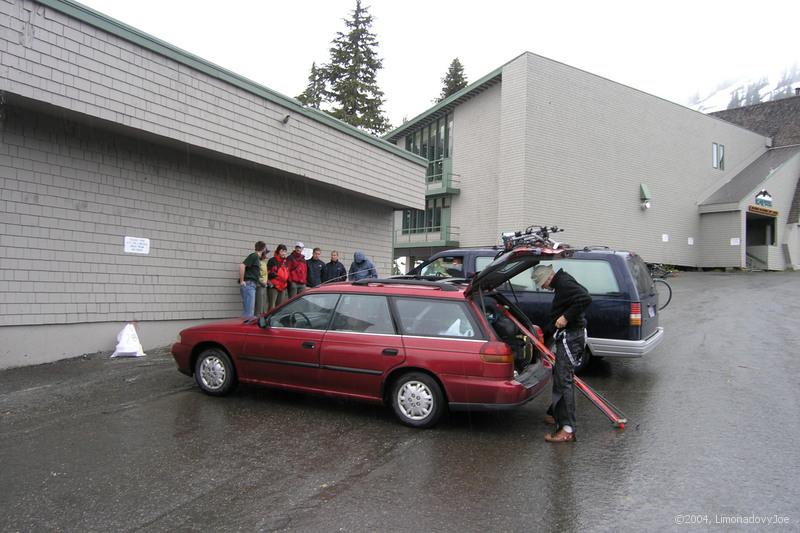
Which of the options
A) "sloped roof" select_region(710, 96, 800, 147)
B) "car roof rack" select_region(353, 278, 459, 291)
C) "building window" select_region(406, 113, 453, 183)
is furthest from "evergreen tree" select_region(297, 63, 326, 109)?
"car roof rack" select_region(353, 278, 459, 291)

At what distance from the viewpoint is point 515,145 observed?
23.0 m

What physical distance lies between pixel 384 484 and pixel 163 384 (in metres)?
4.20

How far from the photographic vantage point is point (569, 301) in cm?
524

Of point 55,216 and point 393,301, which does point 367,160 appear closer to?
point 55,216

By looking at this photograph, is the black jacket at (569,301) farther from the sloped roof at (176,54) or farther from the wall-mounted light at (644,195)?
the wall-mounted light at (644,195)

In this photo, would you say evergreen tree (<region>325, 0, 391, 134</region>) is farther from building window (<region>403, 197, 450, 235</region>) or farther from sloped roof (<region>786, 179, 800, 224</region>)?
sloped roof (<region>786, 179, 800, 224</region>)

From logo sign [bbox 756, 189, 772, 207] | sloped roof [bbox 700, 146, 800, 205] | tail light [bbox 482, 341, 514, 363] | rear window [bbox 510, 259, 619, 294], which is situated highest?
sloped roof [bbox 700, 146, 800, 205]

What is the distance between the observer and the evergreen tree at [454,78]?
47.2 metres

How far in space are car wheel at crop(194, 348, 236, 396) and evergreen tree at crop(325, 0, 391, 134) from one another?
3022 centimetres

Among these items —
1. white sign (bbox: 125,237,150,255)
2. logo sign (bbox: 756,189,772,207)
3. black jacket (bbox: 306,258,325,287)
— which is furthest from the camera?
logo sign (bbox: 756,189,772,207)

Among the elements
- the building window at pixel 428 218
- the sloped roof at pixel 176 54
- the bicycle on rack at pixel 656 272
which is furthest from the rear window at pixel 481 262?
the building window at pixel 428 218

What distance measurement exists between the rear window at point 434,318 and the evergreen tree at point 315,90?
107 ft

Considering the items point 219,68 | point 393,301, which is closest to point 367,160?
point 219,68

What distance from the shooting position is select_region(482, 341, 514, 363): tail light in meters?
5.10
